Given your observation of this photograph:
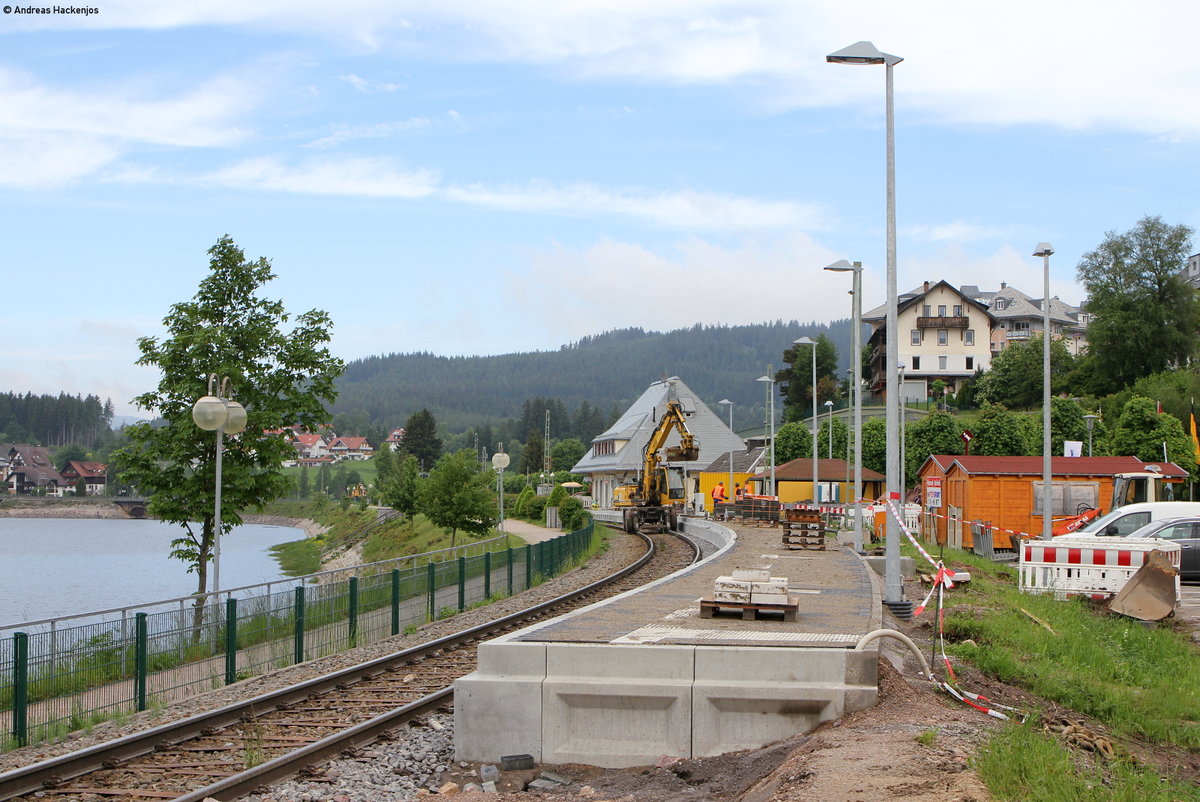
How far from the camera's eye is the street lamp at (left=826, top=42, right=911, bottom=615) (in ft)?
59.0

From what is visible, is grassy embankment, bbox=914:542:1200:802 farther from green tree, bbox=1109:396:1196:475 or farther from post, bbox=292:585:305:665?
green tree, bbox=1109:396:1196:475

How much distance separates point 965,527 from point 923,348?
8232 centimetres

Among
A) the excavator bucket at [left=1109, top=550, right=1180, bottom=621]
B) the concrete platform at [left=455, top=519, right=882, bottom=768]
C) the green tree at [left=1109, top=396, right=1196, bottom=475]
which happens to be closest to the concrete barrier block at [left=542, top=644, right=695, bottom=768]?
the concrete platform at [left=455, top=519, right=882, bottom=768]

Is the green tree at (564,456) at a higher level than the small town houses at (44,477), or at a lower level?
higher

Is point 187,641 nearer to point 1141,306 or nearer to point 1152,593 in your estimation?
point 1152,593

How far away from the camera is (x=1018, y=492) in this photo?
121 ft

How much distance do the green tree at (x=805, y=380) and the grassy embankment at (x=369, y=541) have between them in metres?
44.7

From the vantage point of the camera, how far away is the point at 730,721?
32.8ft

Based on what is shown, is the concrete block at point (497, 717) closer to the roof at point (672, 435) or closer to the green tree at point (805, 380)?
the roof at point (672, 435)

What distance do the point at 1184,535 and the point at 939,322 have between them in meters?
93.6

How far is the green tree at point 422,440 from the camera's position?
160250 millimetres

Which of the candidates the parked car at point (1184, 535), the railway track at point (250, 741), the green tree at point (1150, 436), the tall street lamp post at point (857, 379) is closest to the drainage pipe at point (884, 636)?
the railway track at point (250, 741)

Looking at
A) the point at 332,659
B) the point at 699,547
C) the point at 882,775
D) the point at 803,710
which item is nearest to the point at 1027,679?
the point at 803,710

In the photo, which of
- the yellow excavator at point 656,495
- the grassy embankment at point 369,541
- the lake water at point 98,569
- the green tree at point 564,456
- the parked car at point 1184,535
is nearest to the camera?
the parked car at point 1184,535
